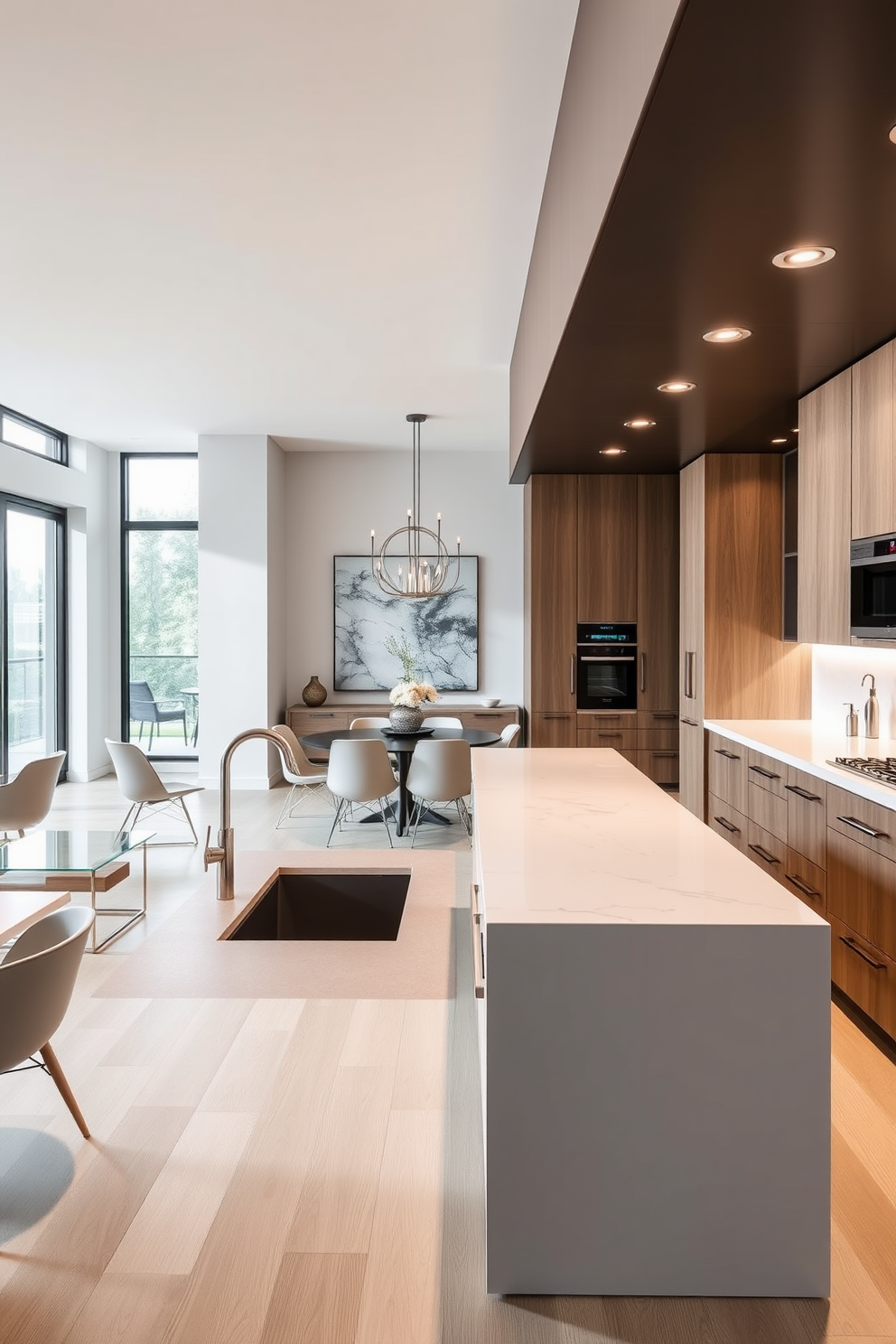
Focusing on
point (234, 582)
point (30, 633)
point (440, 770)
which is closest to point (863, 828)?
point (440, 770)

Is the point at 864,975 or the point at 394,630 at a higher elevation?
the point at 394,630

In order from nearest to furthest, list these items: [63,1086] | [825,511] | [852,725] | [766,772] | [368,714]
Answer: [63,1086], [825,511], [766,772], [852,725], [368,714]

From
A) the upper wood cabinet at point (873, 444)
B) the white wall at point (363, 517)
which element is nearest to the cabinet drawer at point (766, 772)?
the upper wood cabinet at point (873, 444)

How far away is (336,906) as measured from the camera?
3.76 metres

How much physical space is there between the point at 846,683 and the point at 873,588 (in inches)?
51.1

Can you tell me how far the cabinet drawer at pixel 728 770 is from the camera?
14.8ft

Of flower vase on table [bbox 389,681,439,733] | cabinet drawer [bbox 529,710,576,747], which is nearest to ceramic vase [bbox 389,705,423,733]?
flower vase on table [bbox 389,681,439,733]

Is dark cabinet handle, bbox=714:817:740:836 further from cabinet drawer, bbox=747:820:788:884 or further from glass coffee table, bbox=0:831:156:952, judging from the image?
glass coffee table, bbox=0:831:156:952

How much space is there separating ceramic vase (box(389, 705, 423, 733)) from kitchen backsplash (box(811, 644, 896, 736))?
2.60 m

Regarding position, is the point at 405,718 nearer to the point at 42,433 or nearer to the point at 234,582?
the point at 234,582

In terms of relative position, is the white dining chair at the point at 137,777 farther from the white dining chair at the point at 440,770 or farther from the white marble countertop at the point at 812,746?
the white marble countertop at the point at 812,746

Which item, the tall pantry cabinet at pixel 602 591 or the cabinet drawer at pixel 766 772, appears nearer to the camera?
the cabinet drawer at pixel 766 772

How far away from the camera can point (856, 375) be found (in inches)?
138

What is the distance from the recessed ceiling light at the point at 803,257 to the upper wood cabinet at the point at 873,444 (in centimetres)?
99
